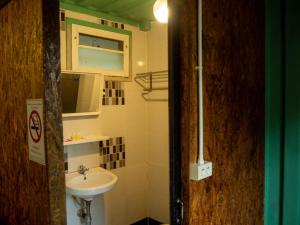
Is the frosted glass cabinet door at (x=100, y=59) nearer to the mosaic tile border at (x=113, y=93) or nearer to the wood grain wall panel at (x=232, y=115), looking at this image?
the mosaic tile border at (x=113, y=93)

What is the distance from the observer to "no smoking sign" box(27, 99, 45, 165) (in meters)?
0.95

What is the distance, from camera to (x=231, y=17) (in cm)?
126

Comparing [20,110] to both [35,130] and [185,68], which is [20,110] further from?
[185,68]

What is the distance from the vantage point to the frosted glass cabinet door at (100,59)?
2375mm

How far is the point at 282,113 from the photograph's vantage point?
59.7 inches

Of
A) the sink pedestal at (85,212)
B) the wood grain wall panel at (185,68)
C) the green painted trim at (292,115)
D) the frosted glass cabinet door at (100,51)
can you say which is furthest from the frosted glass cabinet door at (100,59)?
the green painted trim at (292,115)

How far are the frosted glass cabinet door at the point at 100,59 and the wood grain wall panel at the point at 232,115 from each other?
1.53m

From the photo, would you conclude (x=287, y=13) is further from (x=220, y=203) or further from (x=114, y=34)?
(x=114, y=34)

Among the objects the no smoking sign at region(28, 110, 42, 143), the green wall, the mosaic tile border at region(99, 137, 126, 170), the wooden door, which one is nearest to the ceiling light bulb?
the wooden door

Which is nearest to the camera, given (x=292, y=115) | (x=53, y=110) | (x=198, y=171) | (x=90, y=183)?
(x=53, y=110)

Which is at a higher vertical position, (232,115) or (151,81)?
A: (151,81)

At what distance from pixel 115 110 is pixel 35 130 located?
1.69 metres

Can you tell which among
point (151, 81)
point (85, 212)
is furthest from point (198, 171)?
point (151, 81)

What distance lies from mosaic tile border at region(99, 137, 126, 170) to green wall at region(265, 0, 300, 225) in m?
1.58
